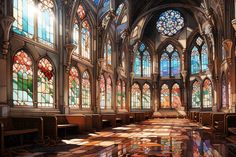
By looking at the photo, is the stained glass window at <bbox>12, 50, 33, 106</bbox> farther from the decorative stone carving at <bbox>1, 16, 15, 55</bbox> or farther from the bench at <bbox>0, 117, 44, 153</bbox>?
the bench at <bbox>0, 117, 44, 153</bbox>

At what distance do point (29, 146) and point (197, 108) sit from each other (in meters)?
31.5

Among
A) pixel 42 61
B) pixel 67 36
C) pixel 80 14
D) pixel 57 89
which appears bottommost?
pixel 57 89

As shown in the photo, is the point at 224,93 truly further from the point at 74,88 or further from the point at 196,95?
the point at 74,88

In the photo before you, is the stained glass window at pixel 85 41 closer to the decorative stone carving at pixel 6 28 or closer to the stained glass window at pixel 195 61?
the decorative stone carving at pixel 6 28

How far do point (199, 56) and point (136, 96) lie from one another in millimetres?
9246

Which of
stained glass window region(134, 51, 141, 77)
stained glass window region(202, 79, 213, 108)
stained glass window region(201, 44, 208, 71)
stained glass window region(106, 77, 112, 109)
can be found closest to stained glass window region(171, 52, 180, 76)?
stained glass window region(201, 44, 208, 71)

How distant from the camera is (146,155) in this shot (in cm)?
752

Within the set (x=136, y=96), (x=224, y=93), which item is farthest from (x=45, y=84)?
(x=136, y=96)

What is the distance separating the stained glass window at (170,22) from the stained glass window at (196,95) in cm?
739

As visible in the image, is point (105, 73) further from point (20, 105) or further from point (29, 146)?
point (29, 146)

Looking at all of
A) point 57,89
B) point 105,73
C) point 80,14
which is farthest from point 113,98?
point 57,89

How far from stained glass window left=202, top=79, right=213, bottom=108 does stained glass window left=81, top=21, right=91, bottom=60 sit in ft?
62.9

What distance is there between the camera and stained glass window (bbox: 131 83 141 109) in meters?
39.1

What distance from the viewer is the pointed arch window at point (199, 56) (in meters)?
38.5
